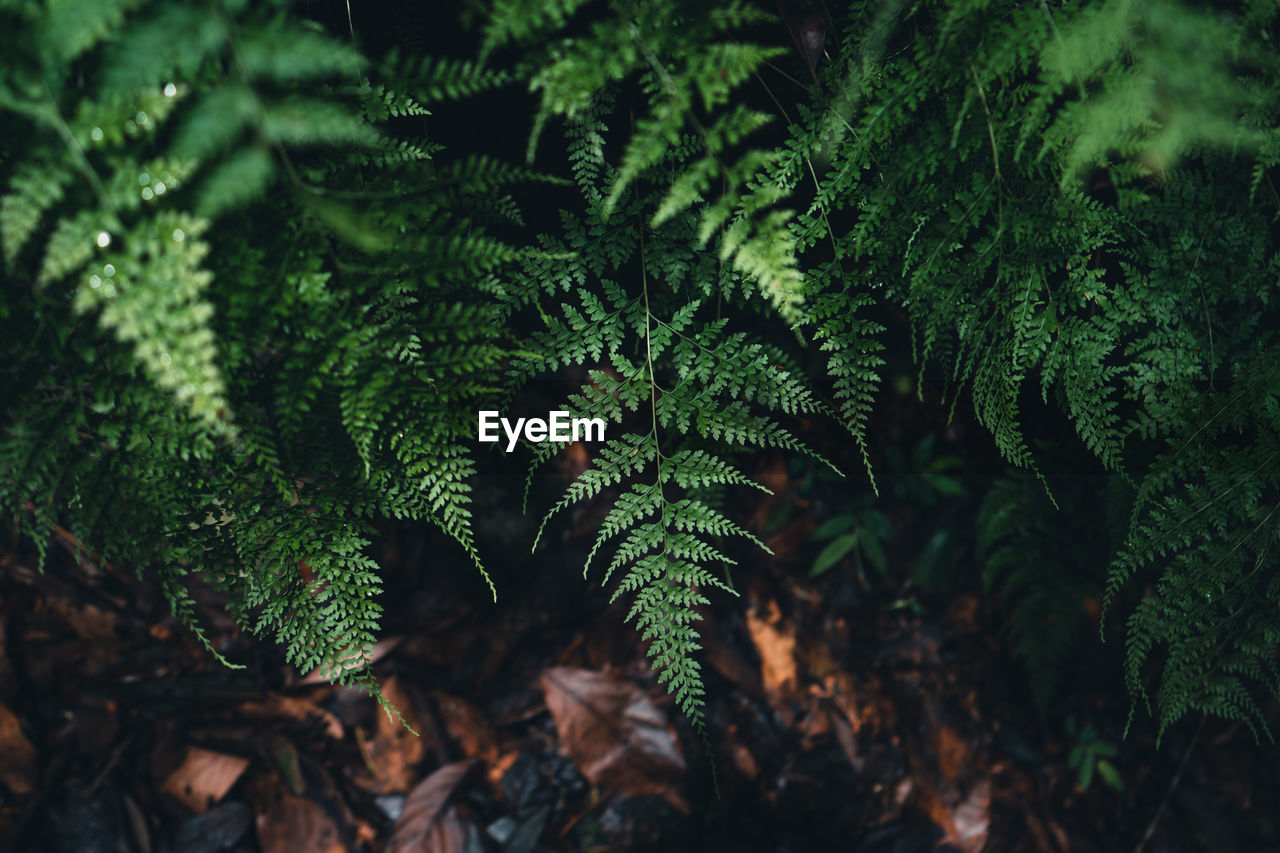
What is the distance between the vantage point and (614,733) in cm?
265

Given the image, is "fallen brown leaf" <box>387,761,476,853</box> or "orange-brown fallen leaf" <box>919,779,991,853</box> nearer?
"fallen brown leaf" <box>387,761,476,853</box>

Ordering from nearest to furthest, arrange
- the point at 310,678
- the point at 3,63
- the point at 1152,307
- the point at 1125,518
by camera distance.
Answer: the point at 3,63 → the point at 1152,307 → the point at 1125,518 → the point at 310,678

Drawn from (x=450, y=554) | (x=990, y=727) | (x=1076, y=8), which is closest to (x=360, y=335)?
(x=1076, y=8)

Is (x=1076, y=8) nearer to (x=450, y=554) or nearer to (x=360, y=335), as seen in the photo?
(x=360, y=335)

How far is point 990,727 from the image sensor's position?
2.80m

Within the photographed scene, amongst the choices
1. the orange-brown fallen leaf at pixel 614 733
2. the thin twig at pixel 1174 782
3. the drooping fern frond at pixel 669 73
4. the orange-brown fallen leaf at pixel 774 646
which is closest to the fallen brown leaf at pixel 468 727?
the orange-brown fallen leaf at pixel 614 733

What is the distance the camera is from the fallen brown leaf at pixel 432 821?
8.13 ft

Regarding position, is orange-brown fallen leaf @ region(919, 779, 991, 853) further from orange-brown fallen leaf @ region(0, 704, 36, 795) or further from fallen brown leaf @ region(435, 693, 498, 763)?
orange-brown fallen leaf @ region(0, 704, 36, 795)

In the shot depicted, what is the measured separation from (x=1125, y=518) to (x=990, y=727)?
3.74ft

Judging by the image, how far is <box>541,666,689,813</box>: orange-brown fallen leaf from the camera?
2596 mm

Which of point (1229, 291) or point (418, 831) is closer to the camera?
point (1229, 291)

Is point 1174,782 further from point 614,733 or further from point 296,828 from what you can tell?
point 296,828

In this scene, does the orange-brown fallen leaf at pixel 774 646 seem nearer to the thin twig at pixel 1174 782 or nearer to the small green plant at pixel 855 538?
the small green plant at pixel 855 538

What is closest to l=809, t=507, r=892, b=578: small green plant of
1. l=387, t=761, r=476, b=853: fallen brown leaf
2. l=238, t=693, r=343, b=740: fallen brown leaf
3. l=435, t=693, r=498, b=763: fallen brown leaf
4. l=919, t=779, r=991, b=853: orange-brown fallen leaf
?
l=919, t=779, r=991, b=853: orange-brown fallen leaf
